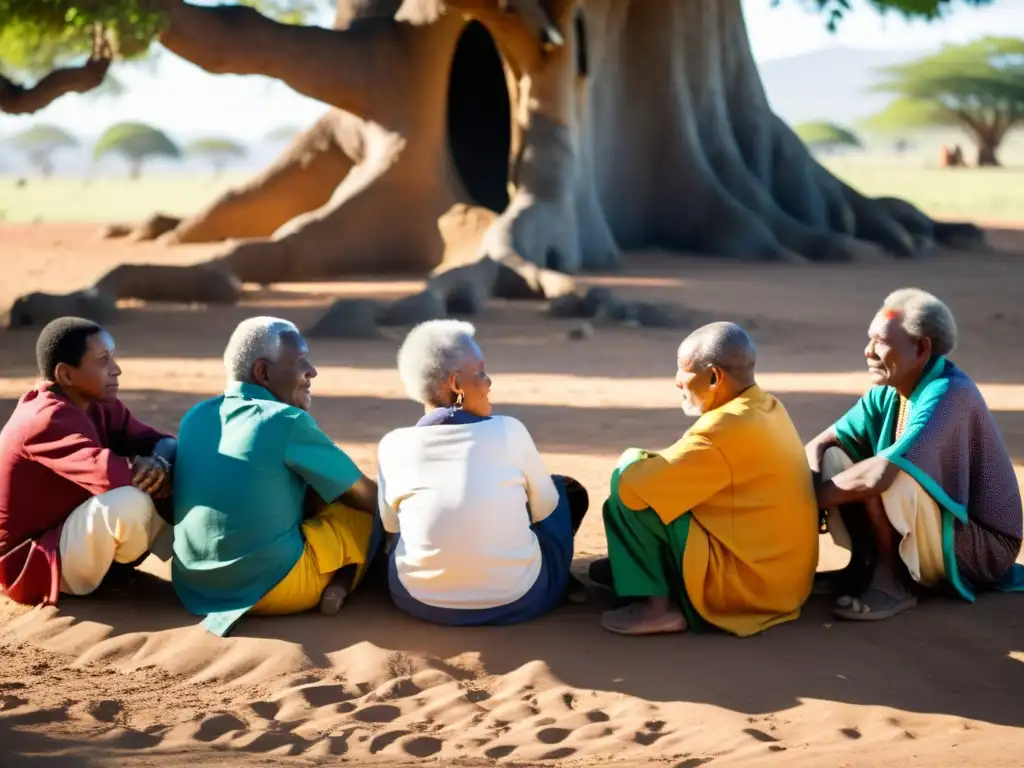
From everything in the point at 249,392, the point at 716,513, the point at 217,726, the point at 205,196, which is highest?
the point at 205,196

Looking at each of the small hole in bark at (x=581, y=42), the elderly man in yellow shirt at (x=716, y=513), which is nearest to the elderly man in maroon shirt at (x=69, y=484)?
the elderly man in yellow shirt at (x=716, y=513)

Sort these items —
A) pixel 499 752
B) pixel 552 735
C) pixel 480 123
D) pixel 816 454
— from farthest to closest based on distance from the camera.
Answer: pixel 480 123
pixel 816 454
pixel 552 735
pixel 499 752

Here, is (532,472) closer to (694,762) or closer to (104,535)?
(694,762)

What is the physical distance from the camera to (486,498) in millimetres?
4512

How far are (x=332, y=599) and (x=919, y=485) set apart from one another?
1.94m

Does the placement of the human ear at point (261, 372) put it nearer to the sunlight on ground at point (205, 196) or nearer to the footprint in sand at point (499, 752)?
the footprint in sand at point (499, 752)

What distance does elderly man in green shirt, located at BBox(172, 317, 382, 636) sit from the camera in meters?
4.62

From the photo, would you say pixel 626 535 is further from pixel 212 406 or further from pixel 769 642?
pixel 212 406

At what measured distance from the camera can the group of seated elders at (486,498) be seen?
4543 millimetres

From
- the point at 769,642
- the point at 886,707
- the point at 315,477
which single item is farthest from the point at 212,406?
the point at 886,707

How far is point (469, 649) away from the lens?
4.51 metres

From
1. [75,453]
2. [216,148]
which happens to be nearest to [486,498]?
[75,453]

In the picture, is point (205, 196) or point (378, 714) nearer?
point (378, 714)

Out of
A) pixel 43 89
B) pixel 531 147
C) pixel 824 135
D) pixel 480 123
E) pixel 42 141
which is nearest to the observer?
pixel 43 89
